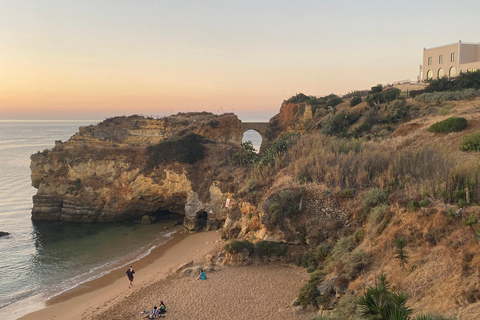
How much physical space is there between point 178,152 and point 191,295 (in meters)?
15.2

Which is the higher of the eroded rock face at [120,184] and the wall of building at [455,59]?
the wall of building at [455,59]

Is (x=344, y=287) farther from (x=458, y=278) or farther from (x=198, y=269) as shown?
(x=198, y=269)

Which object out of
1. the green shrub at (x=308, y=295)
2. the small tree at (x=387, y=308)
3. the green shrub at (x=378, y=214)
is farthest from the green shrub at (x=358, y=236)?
the small tree at (x=387, y=308)

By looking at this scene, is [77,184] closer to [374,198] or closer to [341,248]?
[341,248]

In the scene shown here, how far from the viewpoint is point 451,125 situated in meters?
23.5

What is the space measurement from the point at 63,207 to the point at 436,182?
28.1 m

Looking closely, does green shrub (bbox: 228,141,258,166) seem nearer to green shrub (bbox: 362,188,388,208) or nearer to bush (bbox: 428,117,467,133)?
green shrub (bbox: 362,188,388,208)

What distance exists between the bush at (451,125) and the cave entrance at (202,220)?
18178mm

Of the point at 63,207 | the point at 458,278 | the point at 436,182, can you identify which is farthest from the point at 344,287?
the point at 63,207

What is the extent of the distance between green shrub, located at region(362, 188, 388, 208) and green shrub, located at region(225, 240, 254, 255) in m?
5.83

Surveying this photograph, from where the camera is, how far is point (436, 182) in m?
13.4

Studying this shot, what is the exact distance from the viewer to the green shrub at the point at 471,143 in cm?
1986

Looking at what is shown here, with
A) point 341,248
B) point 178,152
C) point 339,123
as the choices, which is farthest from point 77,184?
point 339,123

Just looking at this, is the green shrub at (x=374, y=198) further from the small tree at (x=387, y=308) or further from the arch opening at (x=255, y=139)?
the arch opening at (x=255, y=139)
